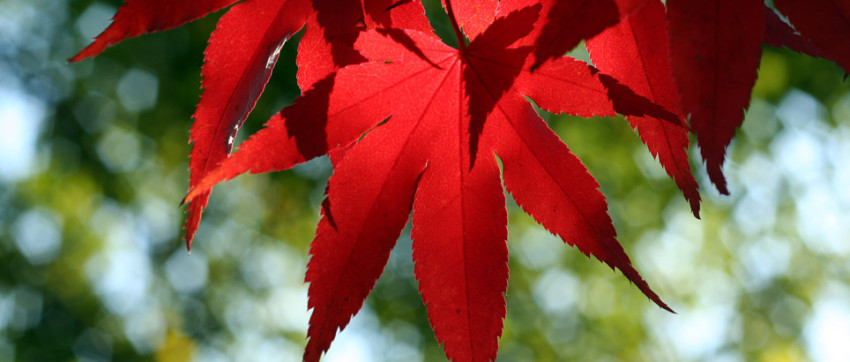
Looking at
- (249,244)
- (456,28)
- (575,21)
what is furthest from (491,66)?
(249,244)

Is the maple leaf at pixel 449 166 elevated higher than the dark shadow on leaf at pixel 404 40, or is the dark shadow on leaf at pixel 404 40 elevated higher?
the dark shadow on leaf at pixel 404 40

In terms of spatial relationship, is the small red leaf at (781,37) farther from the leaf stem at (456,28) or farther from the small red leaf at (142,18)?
the small red leaf at (142,18)

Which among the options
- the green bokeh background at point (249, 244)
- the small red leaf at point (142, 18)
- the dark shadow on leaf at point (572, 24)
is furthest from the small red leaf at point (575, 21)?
the green bokeh background at point (249, 244)

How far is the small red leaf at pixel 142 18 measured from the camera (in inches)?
19.2

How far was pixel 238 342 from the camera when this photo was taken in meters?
7.06

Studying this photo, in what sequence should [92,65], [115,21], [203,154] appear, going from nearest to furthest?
[115,21] → [203,154] → [92,65]

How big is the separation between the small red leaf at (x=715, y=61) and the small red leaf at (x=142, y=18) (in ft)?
1.33

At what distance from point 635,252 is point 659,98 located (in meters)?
6.71

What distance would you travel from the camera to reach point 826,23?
42 cm

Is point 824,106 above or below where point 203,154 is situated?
below

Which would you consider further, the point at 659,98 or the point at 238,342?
the point at 238,342

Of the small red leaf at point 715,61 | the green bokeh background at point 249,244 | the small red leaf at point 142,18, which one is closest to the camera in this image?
the small red leaf at point 715,61

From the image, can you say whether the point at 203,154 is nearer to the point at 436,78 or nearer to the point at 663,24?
the point at 436,78

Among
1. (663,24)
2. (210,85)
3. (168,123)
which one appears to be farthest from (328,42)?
(168,123)
